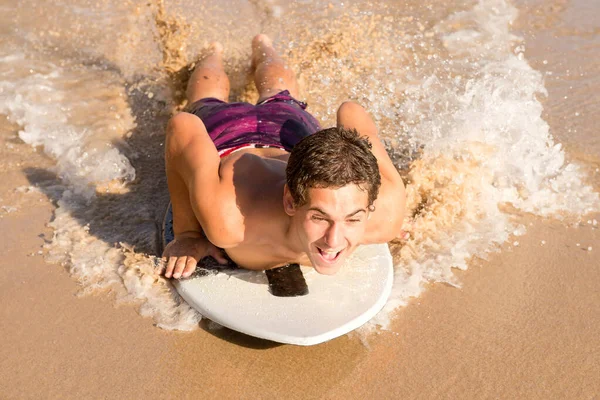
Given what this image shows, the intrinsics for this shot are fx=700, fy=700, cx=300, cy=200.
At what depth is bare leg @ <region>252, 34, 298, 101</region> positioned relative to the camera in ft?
16.0

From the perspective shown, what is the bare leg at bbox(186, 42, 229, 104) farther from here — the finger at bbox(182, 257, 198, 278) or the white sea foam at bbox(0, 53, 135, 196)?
the finger at bbox(182, 257, 198, 278)

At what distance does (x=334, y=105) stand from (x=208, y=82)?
43.1 inches

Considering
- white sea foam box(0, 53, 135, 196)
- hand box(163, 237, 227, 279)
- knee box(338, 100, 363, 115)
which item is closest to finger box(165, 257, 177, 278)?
hand box(163, 237, 227, 279)

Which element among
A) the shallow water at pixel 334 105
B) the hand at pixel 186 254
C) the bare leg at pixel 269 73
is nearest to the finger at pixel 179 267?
the hand at pixel 186 254

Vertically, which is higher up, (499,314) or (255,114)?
(255,114)

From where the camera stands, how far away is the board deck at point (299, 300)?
10.7ft

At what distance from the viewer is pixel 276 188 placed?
10.9 feet

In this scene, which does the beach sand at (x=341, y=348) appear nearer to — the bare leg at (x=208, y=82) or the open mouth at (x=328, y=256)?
the open mouth at (x=328, y=256)

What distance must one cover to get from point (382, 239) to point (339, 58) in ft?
9.25

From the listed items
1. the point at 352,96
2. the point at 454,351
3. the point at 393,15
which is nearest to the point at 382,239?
the point at 454,351

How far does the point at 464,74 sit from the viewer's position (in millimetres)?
5973

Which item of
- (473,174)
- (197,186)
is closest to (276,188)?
(197,186)

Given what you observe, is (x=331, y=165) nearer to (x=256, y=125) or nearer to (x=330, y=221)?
(x=330, y=221)

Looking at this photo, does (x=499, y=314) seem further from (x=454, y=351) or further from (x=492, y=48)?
→ (x=492, y=48)
